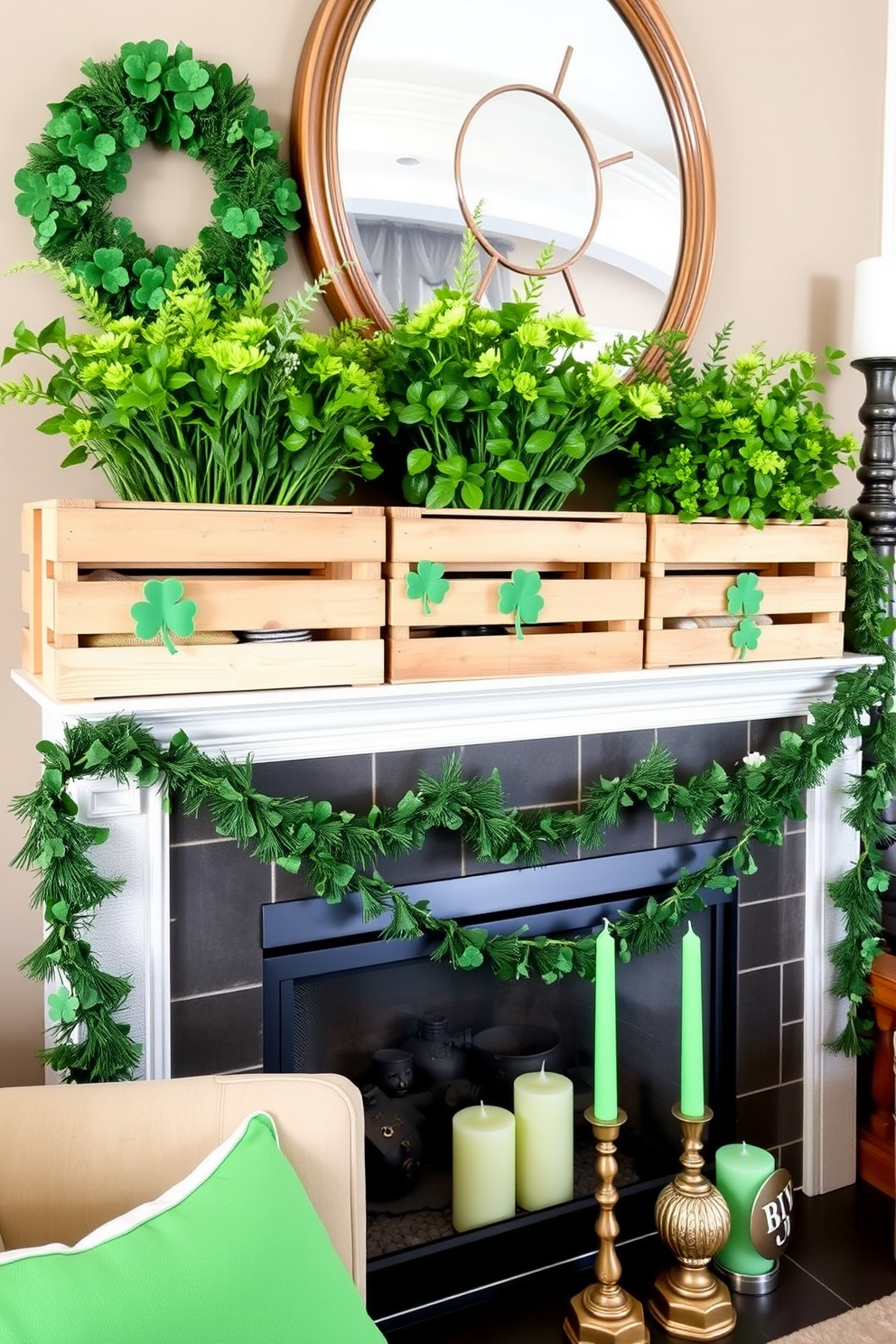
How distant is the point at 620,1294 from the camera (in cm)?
160

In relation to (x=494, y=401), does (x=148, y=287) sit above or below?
above

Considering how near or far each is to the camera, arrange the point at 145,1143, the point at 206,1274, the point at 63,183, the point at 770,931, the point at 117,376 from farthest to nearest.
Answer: the point at 770,931 → the point at 63,183 → the point at 117,376 → the point at 145,1143 → the point at 206,1274

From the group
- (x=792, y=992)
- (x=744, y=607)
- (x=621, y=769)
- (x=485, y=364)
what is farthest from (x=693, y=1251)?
(x=485, y=364)

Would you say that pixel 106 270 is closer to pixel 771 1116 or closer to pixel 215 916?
pixel 215 916

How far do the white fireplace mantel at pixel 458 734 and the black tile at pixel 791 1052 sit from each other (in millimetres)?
15

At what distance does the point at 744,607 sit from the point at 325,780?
0.73 meters

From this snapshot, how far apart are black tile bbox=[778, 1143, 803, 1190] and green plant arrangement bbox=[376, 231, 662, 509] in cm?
128

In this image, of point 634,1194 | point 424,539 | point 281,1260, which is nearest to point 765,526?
point 424,539

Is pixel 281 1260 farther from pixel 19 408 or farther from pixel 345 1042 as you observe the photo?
pixel 19 408

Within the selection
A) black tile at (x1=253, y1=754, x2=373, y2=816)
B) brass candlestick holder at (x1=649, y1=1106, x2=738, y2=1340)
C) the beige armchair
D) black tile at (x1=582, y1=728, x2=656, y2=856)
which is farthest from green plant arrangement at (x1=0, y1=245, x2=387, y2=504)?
brass candlestick holder at (x1=649, y1=1106, x2=738, y2=1340)

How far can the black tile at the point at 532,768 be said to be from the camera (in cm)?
164

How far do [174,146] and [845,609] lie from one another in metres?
1.34

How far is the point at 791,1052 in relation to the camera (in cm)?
198

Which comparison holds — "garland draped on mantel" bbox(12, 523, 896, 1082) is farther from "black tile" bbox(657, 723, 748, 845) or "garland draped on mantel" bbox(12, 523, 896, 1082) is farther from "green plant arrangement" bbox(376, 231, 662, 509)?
"green plant arrangement" bbox(376, 231, 662, 509)
